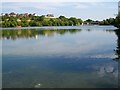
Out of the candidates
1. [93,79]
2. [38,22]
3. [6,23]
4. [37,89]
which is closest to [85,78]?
[93,79]

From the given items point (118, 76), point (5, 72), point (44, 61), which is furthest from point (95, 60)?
point (5, 72)

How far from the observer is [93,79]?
8922 millimetres

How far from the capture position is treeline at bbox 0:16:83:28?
7931cm

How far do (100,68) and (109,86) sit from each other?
2968mm

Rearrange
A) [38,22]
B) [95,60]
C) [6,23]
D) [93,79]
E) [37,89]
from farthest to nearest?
[38,22] < [6,23] < [95,60] < [93,79] < [37,89]

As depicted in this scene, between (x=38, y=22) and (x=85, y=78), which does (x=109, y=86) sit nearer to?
(x=85, y=78)

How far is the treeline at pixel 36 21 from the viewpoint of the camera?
79312 mm

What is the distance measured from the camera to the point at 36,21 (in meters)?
94.6

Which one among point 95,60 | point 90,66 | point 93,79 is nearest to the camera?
point 93,79

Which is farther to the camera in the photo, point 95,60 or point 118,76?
point 95,60

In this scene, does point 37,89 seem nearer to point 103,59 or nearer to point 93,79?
point 93,79

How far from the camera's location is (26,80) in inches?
354

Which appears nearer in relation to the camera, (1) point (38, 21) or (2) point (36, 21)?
(2) point (36, 21)

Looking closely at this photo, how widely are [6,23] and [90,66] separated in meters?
68.0
